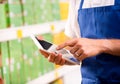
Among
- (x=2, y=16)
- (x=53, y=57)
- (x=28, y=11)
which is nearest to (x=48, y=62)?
A: (x=28, y=11)

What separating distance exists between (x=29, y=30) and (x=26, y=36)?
0.05m

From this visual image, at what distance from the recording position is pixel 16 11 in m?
1.50

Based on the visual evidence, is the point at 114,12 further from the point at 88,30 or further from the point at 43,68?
the point at 43,68

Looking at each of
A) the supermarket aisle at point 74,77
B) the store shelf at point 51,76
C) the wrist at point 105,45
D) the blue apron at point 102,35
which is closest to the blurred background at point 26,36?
the store shelf at point 51,76

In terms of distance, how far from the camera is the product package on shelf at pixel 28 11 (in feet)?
5.12

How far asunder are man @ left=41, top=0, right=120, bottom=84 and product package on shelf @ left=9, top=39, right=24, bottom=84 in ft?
1.47

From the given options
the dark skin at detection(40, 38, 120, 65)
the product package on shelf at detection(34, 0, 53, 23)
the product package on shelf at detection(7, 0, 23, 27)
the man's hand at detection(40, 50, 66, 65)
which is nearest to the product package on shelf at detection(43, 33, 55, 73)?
the product package on shelf at detection(34, 0, 53, 23)

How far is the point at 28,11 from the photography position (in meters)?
1.60

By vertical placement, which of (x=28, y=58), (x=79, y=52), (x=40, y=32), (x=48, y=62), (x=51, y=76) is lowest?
(x=51, y=76)

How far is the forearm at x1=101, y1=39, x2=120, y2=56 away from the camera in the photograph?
0.92 metres

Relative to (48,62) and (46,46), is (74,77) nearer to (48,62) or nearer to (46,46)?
(48,62)

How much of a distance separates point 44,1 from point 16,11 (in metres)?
0.33

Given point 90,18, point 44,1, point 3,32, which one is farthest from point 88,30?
point 44,1

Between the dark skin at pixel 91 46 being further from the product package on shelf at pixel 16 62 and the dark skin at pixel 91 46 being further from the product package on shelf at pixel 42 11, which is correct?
the product package on shelf at pixel 42 11
